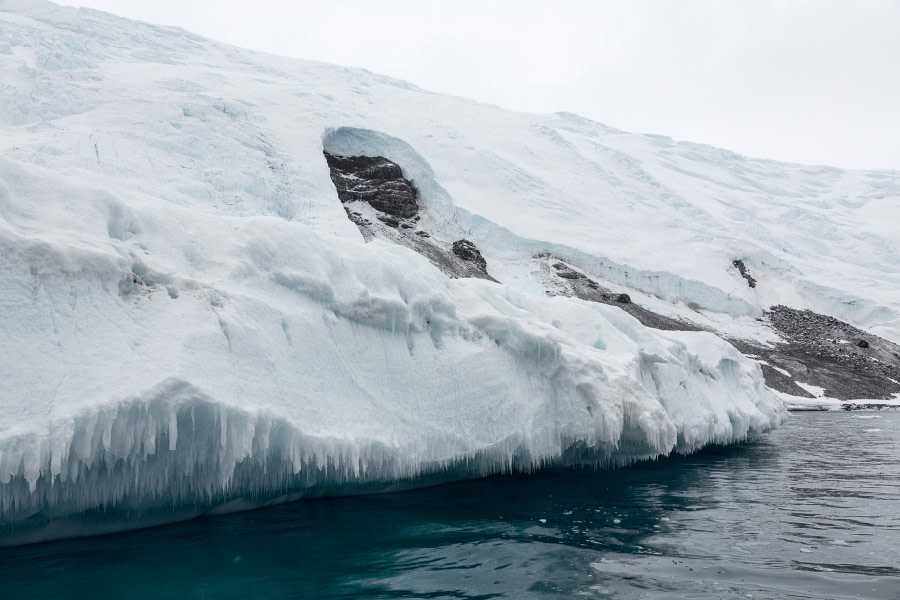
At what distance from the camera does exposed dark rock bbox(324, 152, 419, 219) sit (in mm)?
43844

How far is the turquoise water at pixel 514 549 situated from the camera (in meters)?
5.71

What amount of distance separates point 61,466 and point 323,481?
3.45m

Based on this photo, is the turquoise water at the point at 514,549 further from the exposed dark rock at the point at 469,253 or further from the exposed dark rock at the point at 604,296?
the exposed dark rock at the point at 469,253

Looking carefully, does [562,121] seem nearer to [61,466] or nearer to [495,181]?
[495,181]

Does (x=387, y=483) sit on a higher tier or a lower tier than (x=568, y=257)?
lower

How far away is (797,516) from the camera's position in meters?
8.48

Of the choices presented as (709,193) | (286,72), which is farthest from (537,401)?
(709,193)

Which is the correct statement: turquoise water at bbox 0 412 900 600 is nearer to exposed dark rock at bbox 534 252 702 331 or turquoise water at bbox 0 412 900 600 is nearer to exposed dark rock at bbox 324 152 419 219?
exposed dark rock at bbox 534 252 702 331

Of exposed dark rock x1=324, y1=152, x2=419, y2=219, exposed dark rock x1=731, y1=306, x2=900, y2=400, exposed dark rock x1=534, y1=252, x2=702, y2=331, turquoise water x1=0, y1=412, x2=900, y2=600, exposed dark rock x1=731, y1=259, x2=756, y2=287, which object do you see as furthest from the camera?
exposed dark rock x1=731, y1=259, x2=756, y2=287


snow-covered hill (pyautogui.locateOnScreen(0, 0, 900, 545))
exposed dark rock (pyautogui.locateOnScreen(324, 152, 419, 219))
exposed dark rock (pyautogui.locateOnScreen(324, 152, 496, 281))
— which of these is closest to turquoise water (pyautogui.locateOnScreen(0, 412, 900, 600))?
snow-covered hill (pyautogui.locateOnScreen(0, 0, 900, 545))

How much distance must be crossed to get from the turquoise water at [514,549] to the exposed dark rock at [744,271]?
41.9 metres

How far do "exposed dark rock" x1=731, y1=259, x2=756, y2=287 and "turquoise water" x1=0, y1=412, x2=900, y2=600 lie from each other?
138 ft

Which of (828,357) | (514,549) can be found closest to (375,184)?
(828,357)

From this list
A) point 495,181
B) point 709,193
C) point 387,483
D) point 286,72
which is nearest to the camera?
point 387,483
